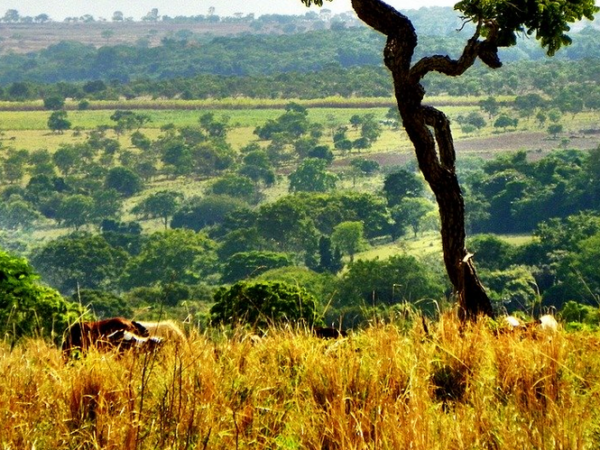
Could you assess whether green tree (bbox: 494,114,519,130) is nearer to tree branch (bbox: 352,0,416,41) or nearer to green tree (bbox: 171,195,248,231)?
green tree (bbox: 171,195,248,231)

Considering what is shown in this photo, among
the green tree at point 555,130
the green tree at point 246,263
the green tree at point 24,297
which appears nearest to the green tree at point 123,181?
the green tree at point 555,130

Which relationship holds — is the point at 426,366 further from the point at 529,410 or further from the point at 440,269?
the point at 440,269

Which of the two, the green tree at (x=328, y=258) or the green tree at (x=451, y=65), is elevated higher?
the green tree at (x=451, y=65)

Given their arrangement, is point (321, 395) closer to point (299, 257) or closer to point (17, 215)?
point (299, 257)

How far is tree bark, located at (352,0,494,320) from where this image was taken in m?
7.16

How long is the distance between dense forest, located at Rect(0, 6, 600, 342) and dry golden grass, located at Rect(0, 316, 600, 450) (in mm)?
30109

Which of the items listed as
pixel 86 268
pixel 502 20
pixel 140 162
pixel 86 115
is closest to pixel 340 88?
pixel 86 115

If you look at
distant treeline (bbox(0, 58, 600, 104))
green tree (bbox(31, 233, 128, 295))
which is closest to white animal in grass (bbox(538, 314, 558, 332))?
green tree (bbox(31, 233, 128, 295))

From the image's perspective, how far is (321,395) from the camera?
449 centimetres

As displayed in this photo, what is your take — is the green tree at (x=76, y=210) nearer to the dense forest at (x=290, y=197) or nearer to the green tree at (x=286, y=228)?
the dense forest at (x=290, y=197)

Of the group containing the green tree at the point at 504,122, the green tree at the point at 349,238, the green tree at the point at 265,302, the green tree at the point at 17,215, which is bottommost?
the green tree at the point at 17,215

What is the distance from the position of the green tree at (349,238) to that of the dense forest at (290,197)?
0.34 ft

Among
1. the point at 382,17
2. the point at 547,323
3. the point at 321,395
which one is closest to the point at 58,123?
the point at 382,17

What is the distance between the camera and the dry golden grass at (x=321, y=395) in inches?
151
